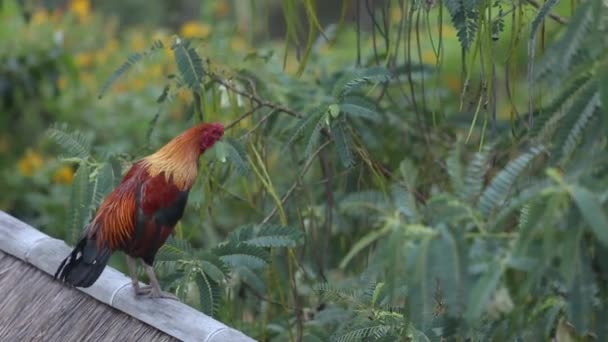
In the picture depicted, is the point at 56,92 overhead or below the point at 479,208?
below

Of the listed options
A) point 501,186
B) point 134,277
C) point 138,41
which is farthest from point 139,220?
point 138,41

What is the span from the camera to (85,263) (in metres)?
3.33

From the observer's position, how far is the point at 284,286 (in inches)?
178

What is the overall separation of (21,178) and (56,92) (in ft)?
1.89

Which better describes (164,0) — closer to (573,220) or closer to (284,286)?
(284,286)

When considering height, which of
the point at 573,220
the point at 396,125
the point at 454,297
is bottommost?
the point at 396,125

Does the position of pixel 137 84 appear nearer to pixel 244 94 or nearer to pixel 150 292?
pixel 244 94

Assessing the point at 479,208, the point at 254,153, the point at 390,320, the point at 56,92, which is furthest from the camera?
the point at 56,92

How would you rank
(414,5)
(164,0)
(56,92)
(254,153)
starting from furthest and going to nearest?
(164,0) → (56,92) → (254,153) → (414,5)

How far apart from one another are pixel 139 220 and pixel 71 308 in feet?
1.18

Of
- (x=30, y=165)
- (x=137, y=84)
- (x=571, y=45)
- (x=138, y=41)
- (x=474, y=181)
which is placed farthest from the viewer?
(x=138, y=41)

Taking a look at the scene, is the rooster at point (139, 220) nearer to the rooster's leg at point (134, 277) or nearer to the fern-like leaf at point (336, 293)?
the rooster's leg at point (134, 277)

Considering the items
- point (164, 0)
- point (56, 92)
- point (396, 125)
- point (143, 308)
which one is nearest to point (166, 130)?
point (56, 92)

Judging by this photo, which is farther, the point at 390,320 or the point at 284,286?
the point at 284,286
